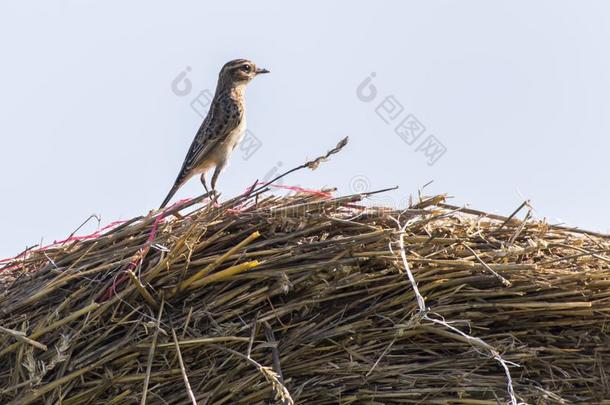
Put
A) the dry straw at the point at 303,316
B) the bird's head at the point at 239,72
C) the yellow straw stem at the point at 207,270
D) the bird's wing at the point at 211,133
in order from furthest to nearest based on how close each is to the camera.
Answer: the bird's head at the point at 239,72, the bird's wing at the point at 211,133, the yellow straw stem at the point at 207,270, the dry straw at the point at 303,316

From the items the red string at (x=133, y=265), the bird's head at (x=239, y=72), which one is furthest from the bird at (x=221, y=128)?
the red string at (x=133, y=265)

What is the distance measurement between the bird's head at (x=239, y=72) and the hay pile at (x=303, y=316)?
9.48 feet

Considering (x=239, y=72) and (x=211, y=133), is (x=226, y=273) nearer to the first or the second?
(x=211, y=133)

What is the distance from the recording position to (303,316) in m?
3.81

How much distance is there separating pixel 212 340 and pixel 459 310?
996 millimetres

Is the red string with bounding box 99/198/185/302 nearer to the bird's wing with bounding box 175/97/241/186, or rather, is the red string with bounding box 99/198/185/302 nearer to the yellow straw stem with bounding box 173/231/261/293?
the yellow straw stem with bounding box 173/231/261/293

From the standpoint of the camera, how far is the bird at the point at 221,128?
6250 millimetres

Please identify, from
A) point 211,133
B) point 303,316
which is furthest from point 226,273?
point 211,133

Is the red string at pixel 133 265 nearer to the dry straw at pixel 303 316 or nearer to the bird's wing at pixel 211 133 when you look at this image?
the dry straw at pixel 303 316

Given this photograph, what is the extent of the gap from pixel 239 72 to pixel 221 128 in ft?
1.93

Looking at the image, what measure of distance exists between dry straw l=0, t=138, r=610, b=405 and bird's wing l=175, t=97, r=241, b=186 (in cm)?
219

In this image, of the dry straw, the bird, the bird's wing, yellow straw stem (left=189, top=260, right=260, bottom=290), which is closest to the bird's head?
the bird

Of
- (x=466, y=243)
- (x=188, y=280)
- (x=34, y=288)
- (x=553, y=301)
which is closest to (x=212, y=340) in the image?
(x=188, y=280)

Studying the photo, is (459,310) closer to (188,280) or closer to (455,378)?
(455,378)
